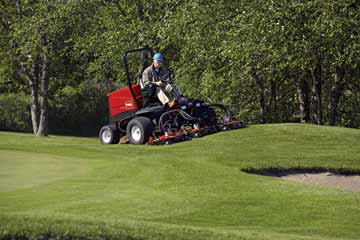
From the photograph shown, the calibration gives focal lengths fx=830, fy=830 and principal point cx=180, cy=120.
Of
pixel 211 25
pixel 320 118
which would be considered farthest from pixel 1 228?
pixel 320 118

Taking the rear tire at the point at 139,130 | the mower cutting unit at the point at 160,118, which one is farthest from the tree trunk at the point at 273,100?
the rear tire at the point at 139,130

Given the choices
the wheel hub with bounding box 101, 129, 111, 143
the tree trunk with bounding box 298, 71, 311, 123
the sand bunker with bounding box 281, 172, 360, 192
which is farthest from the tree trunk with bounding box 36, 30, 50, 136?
the sand bunker with bounding box 281, 172, 360, 192

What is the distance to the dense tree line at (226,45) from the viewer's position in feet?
78.4

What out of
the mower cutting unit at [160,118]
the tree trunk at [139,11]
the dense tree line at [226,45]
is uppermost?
the tree trunk at [139,11]

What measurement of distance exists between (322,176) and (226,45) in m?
10.1

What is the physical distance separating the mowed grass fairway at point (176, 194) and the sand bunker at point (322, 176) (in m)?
0.13

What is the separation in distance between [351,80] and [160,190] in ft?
59.9

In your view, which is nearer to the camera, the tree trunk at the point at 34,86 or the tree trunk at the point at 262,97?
the tree trunk at the point at 262,97

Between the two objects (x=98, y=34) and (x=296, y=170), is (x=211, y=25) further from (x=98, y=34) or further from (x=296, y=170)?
(x=296, y=170)

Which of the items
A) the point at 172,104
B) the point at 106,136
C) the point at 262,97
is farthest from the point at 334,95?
the point at 172,104

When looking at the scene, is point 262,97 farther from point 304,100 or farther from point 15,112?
point 15,112

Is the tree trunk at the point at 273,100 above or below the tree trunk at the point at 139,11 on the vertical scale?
below

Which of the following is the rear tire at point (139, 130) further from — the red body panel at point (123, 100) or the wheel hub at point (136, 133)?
the red body panel at point (123, 100)

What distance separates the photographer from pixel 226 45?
83.7 feet
